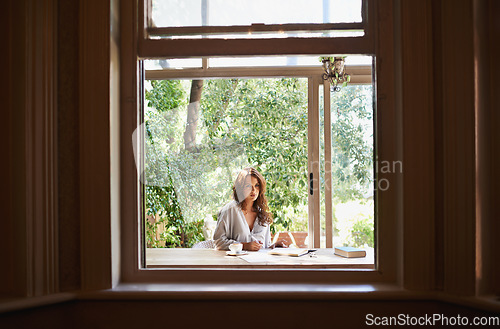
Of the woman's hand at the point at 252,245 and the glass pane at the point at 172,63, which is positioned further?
the woman's hand at the point at 252,245

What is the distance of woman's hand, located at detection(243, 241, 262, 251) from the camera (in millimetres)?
2312

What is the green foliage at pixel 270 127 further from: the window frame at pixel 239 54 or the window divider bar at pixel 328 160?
the window frame at pixel 239 54

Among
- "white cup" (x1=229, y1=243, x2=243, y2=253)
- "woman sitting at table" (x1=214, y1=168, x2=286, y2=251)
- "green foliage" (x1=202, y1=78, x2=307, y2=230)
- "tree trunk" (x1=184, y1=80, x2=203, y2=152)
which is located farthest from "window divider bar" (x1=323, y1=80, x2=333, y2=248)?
"tree trunk" (x1=184, y1=80, x2=203, y2=152)

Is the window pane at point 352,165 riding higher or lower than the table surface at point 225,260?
higher

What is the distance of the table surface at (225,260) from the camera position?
1.72m

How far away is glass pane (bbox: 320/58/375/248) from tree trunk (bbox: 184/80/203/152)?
0.71 metres

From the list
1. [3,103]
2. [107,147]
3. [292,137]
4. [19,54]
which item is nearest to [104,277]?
[107,147]

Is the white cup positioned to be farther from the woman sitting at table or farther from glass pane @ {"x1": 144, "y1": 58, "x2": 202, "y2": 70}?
glass pane @ {"x1": 144, "y1": 58, "x2": 202, "y2": 70}

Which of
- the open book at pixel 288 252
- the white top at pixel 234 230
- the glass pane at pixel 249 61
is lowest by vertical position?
the open book at pixel 288 252

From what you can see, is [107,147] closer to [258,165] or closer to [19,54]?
[19,54]

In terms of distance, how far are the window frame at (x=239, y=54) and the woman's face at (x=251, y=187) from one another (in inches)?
21.0

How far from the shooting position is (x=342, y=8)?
168 cm

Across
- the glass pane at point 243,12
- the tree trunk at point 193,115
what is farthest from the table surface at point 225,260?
the glass pane at point 243,12

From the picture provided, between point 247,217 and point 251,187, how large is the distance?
352mm
